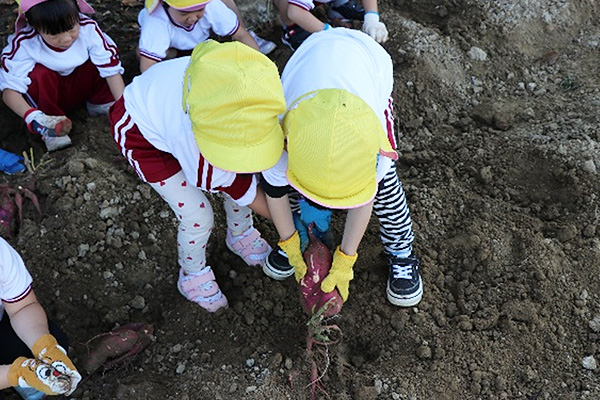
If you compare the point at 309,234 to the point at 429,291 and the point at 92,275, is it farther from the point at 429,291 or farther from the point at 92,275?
the point at 92,275

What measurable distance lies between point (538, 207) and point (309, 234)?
3.47 feet

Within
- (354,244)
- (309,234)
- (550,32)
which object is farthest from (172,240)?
(550,32)

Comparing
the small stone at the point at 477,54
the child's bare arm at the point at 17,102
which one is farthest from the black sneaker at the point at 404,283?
the child's bare arm at the point at 17,102

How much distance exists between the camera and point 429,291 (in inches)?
99.2

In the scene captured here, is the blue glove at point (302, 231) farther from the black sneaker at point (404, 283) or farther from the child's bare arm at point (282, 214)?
the black sneaker at point (404, 283)

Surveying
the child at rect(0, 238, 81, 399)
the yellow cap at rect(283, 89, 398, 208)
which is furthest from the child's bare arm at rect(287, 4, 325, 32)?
the child at rect(0, 238, 81, 399)

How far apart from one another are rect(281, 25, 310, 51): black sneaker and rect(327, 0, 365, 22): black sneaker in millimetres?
339

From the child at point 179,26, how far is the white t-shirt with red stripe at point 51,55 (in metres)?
0.18

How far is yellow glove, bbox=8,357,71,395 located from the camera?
6.29ft

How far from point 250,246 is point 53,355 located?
0.89 m

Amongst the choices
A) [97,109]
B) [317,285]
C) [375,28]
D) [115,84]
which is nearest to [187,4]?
[115,84]

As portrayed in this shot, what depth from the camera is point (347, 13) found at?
366cm

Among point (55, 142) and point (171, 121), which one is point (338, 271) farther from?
point (55, 142)

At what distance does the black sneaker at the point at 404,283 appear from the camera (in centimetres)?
243
